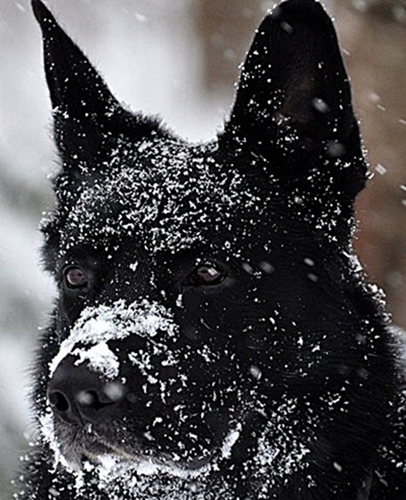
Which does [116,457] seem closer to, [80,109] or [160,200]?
[160,200]

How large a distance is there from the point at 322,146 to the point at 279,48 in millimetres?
354

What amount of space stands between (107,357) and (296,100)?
1119 mm

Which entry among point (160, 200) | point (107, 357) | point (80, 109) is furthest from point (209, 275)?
point (80, 109)

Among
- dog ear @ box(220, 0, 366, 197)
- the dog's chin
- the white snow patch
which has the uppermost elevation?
dog ear @ box(220, 0, 366, 197)

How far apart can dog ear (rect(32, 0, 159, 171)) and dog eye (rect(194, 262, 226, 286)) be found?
74 centimetres

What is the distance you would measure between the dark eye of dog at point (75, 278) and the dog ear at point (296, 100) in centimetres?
68

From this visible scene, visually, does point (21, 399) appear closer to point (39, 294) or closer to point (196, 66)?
point (39, 294)

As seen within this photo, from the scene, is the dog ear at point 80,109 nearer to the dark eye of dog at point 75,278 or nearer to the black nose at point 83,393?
the dark eye of dog at point 75,278

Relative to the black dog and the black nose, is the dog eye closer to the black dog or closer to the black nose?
the black dog

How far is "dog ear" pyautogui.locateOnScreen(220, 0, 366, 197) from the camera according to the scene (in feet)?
11.1

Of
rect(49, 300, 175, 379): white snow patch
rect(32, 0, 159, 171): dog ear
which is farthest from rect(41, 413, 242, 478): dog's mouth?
rect(32, 0, 159, 171): dog ear

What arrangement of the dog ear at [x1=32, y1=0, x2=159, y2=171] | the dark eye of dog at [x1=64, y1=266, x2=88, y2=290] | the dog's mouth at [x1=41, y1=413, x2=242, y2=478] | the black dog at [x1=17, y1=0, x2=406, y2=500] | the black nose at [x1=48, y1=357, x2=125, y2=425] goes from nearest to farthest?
the black nose at [x1=48, y1=357, x2=125, y2=425]
the dog's mouth at [x1=41, y1=413, x2=242, y2=478]
the black dog at [x1=17, y1=0, x2=406, y2=500]
the dark eye of dog at [x1=64, y1=266, x2=88, y2=290]
the dog ear at [x1=32, y1=0, x2=159, y2=171]

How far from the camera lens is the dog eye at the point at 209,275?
3439 millimetres

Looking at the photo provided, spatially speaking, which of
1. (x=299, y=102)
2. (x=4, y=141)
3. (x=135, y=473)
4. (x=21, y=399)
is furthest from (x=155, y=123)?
(x=4, y=141)
